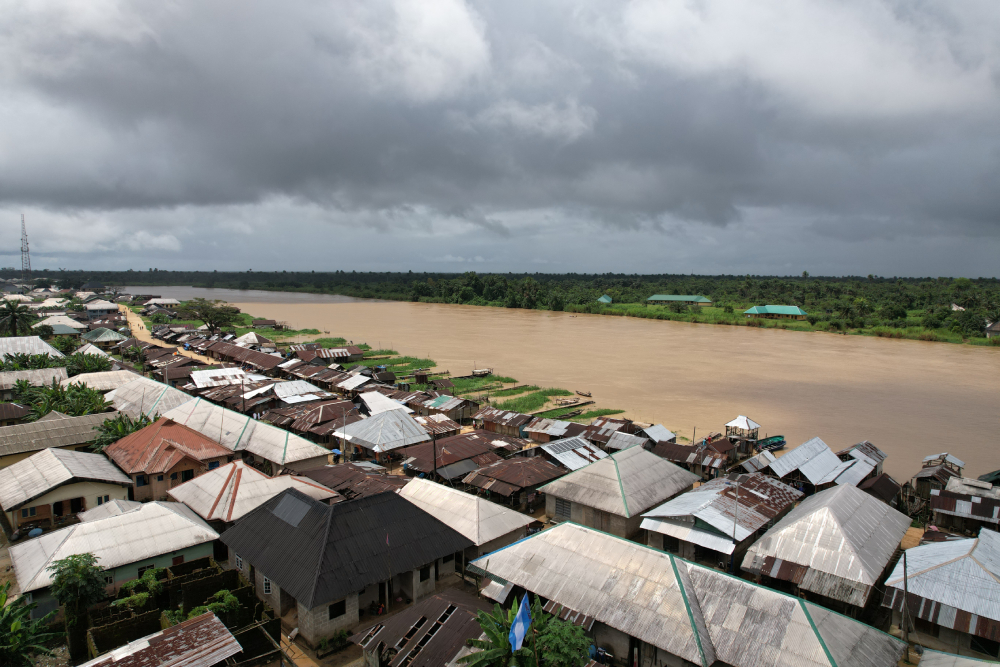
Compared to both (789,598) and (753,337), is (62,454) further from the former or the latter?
(753,337)

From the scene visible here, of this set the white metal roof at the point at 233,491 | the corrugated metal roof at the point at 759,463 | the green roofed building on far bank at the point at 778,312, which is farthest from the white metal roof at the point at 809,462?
the green roofed building on far bank at the point at 778,312

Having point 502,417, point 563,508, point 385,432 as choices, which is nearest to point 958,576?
point 563,508

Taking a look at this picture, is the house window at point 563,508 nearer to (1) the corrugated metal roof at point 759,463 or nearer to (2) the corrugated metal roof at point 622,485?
(2) the corrugated metal roof at point 622,485

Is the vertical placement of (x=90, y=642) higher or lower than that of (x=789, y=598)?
lower

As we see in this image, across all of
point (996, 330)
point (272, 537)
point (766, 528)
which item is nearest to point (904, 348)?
point (996, 330)

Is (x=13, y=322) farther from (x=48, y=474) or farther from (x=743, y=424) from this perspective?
(x=743, y=424)

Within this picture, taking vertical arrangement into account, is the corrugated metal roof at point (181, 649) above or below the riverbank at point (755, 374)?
above
